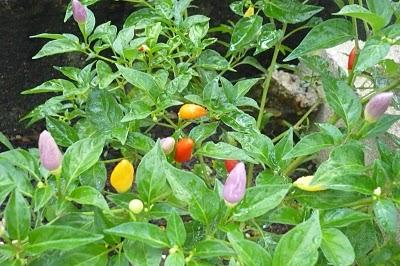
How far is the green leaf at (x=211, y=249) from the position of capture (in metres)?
0.75

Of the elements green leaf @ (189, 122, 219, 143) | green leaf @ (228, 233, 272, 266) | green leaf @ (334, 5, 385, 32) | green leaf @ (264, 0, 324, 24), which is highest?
green leaf @ (334, 5, 385, 32)

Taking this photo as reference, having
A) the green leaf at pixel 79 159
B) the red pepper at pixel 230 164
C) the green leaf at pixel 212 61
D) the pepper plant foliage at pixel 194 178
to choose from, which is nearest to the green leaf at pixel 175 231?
the pepper plant foliage at pixel 194 178

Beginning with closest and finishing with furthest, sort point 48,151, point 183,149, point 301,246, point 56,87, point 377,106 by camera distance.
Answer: point 301,246 → point 48,151 → point 377,106 → point 183,149 → point 56,87

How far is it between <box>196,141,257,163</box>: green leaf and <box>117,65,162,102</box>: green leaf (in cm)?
10

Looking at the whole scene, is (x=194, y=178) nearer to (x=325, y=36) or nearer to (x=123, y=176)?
(x=123, y=176)

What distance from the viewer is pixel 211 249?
0.76 meters

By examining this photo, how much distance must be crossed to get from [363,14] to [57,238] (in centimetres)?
45

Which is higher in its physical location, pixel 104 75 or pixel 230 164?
pixel 104 75

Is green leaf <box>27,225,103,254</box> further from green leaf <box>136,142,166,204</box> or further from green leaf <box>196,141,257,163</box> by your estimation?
green leaf <box>196,141,257,163</box>

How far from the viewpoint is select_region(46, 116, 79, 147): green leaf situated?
0.99 meters

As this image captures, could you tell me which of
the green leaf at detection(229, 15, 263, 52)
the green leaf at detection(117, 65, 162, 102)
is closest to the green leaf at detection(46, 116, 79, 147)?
the green leaf at detection(117, 65, 162, 102)

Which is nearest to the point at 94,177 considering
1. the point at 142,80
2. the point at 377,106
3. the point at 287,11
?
the point at 142,80

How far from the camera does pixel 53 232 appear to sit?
28.3 inches

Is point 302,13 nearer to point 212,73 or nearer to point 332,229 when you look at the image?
point 212,73
